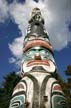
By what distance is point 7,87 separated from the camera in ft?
69.7

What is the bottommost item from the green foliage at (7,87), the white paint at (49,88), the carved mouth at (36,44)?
Result: the white paint at (49,88)

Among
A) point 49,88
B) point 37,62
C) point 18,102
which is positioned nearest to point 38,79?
point 49,88

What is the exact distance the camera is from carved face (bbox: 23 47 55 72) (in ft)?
30.7

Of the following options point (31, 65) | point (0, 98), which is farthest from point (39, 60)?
point (0, 98)

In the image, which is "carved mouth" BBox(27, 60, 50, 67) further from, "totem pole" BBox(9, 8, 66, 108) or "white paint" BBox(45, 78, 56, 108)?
"white paint" BBox(45, 78, 56, 108)

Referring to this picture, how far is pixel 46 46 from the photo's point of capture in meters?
10.6

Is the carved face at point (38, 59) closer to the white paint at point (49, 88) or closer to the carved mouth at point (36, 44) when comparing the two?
the carved mouth at point (36, 44)

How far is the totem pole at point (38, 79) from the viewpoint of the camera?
7.78m

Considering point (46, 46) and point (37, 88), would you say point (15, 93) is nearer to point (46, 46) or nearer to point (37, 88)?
point (37, 88)

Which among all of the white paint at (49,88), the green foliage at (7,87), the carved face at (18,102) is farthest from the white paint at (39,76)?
the green foliage at (7,87)

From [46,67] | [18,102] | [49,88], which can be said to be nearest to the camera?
[18,102]

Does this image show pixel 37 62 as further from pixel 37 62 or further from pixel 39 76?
pixel 39 76

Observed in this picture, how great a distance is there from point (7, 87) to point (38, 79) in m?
13.3

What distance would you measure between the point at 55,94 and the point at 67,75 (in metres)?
13.4
